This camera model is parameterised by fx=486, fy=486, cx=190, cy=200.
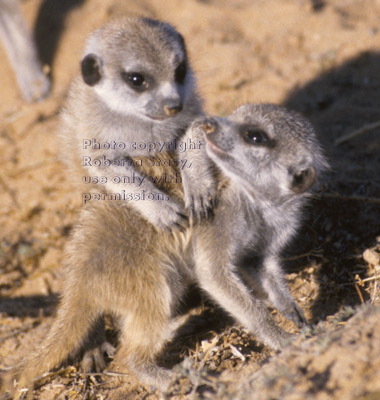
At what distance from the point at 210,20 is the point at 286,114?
3.78 metres

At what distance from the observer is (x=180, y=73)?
11.8ft

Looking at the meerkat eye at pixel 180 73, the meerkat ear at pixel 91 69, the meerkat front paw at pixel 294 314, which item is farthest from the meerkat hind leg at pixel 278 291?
the meerkat ear at pixel 91 69

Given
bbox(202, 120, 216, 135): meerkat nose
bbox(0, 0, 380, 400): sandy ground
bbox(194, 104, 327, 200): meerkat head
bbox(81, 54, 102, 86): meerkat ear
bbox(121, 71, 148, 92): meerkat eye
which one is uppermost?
bbox(81, 54, 102, 86): meerkat ear

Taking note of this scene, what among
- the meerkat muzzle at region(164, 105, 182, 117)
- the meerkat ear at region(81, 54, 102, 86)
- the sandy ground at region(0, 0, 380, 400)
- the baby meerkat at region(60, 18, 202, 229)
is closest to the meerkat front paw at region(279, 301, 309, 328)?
the sandy ground at region(0, 0, 380, 400)

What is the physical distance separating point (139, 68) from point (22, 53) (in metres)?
3.47

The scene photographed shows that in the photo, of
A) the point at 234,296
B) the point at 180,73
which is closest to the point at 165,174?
the point at 180,73

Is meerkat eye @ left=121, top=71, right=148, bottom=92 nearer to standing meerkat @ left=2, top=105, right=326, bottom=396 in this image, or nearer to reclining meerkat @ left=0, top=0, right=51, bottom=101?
standing meerkat @ left=2, top=105, right=326, bottom=396

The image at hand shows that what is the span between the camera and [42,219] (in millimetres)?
4902

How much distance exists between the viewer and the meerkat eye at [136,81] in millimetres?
3438

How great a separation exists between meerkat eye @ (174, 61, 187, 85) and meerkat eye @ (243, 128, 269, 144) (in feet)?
2.81

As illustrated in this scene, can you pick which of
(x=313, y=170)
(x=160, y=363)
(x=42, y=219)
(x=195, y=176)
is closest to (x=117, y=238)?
(x=195, y=176)

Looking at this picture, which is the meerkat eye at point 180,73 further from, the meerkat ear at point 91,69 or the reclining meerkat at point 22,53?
the reclining meerkat at point 22,53

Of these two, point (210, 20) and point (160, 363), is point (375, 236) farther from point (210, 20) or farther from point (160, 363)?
point (210, 20)

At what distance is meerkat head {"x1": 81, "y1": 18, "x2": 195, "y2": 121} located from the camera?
134 inches
